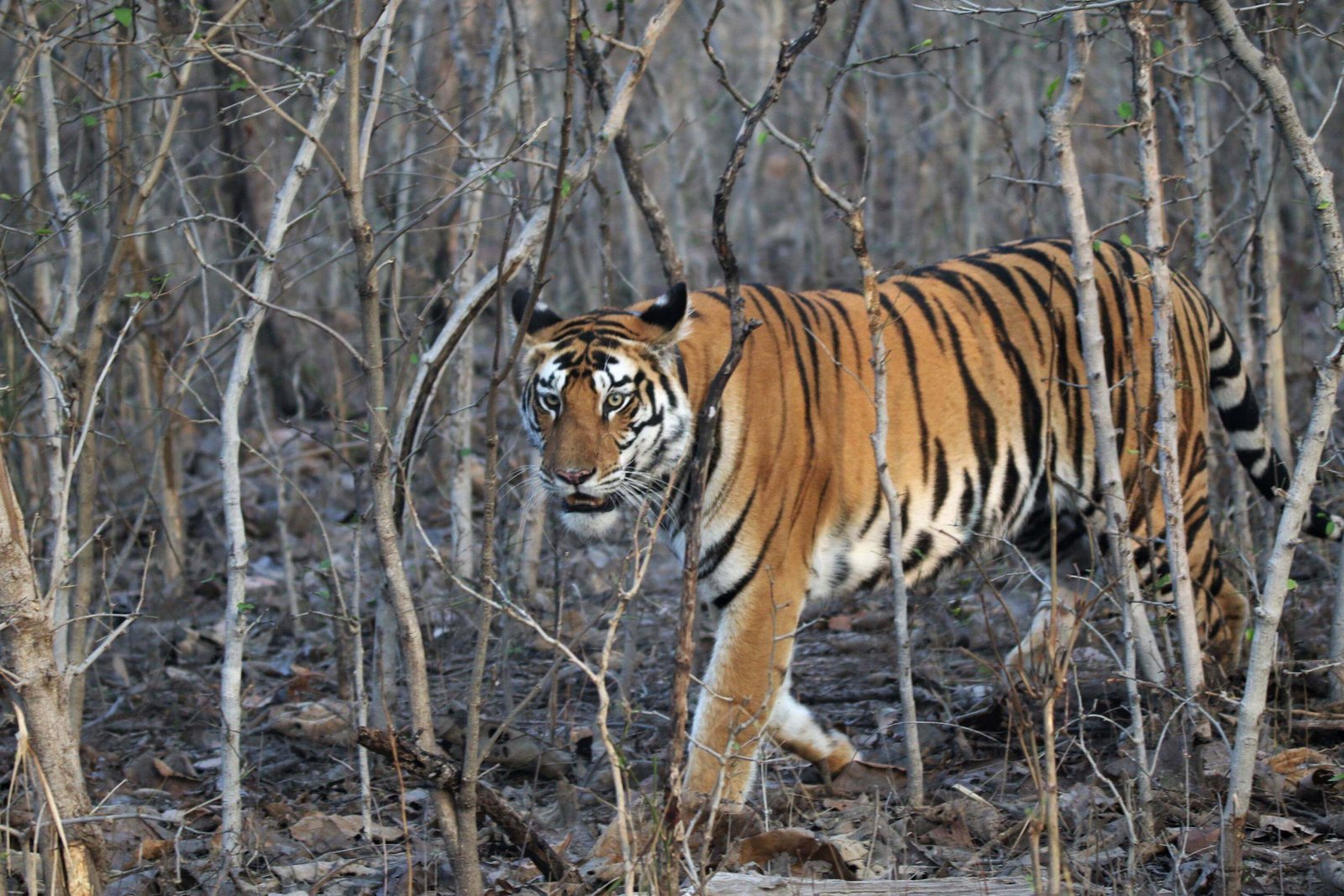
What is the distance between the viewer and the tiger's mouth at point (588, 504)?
439 centimetres

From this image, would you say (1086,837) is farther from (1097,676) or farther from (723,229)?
(723,229)

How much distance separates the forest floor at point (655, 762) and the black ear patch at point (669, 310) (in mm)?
955

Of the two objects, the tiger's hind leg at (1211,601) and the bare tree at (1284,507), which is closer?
the bare tree at (1284,507)

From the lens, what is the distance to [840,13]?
12695 mm

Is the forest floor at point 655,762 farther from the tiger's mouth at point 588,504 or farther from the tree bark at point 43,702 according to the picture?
the tiger's mouth at point 588,504

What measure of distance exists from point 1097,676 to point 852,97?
9290 millimetres

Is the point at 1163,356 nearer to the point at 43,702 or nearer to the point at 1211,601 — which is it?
the point at 1211,601

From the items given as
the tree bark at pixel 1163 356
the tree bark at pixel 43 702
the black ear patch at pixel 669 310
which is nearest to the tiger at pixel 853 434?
the black ear patch at pixel 669 310

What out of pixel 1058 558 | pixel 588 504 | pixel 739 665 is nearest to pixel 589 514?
pixel 588 504

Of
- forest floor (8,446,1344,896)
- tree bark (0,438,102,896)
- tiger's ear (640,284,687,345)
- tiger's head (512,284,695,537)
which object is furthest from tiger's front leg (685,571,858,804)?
tree bark (0,438,102,896)

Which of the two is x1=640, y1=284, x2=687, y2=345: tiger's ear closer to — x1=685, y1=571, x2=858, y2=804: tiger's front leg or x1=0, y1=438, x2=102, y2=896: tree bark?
x1=685, y1=571, x2=858, y2=804: tiger's front leg

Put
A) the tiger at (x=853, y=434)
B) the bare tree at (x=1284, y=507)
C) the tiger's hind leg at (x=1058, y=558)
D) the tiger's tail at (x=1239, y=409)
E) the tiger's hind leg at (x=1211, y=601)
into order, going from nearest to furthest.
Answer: the bare tree at (x=1284, y=507) < the tiger at (x=853, y=434) < the tiger's hind leg at (x=1211, y=601) < the tiger's tail at (x=1239, y=409) < the tiger's hind leg at (x=1058, y=558)

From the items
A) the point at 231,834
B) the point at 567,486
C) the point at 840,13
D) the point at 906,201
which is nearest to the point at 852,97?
the point at 840,13

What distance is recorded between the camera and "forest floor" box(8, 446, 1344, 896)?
3566 millimetres
